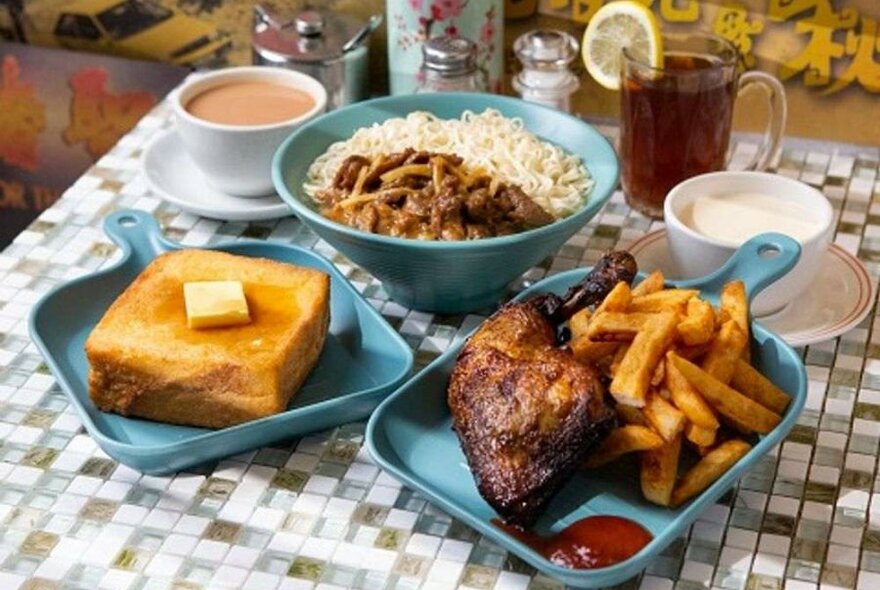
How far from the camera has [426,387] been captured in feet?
5.38

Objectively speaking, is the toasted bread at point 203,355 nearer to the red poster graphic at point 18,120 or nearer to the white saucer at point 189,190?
the white saucer at point 189,190

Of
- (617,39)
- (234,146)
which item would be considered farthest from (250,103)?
(617,39)

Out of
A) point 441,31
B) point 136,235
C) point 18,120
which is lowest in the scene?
point 18,120

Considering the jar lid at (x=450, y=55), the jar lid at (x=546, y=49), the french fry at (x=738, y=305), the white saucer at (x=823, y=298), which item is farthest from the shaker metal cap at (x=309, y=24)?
the french fry at (x=738, y=305)

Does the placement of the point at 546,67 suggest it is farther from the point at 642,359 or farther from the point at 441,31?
the point at 642,359

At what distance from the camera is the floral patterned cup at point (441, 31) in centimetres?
221

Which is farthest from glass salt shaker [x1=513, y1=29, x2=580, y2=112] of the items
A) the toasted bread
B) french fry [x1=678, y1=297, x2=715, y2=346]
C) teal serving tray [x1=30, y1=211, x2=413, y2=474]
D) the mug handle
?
french fry [x1=678, y1=297, x2=715, y2=346]

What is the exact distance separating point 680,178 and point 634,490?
66 cm

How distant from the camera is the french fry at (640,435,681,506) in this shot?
148 cm

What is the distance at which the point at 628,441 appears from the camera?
4.86 ft

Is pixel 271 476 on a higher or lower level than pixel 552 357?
lower

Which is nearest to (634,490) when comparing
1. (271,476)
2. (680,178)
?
(271,476)

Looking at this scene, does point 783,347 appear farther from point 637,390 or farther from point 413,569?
point 413,569

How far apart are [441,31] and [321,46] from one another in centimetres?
19
